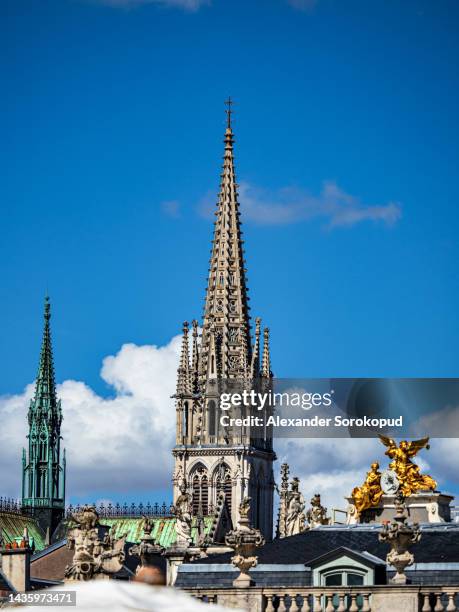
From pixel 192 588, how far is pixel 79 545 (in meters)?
5.99

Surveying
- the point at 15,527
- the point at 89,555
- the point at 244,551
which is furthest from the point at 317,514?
the point at 15,527

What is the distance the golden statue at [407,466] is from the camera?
191 feet

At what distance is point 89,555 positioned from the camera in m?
41.7

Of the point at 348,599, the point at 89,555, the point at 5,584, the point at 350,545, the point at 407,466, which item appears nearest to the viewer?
the point at 89,555

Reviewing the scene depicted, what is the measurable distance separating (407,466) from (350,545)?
6.44 meters

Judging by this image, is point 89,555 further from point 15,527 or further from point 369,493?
point 15,527

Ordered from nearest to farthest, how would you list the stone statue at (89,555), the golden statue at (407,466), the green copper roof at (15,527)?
the stone statue at (89,555) < the golden statue at (407,466) < the green copper roof at (15,527)

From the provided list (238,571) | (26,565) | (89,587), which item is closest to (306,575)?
(238,571)

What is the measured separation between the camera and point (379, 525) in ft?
189

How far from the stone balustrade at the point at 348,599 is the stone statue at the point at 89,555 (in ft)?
10.7

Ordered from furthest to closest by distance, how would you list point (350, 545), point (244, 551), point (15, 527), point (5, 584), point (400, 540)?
point (15, 527)
point (5, 584)
point (350, 545)
point (244, 551)
point (400, 540)

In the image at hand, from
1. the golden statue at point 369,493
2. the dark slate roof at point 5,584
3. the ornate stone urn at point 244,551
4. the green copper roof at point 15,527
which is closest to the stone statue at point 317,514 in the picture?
the golden statue at point 369,493

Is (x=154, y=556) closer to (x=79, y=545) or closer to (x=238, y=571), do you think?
(x=238, y=571)

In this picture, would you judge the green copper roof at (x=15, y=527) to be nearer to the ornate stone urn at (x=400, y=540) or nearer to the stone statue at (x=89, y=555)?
the stone statue at (x=89, y=555)
